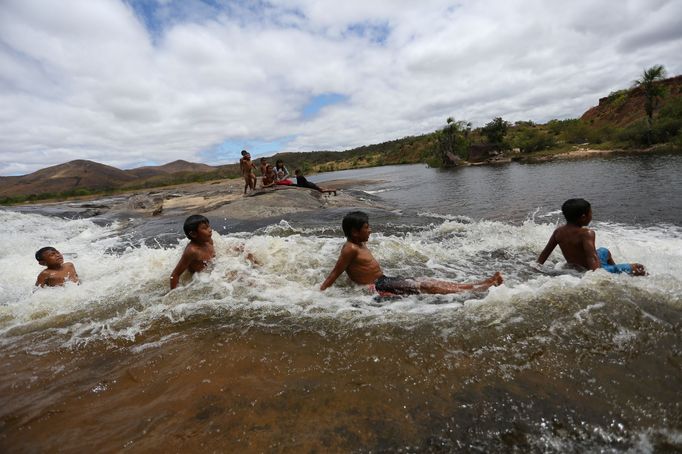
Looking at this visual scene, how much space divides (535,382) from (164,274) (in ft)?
17.7

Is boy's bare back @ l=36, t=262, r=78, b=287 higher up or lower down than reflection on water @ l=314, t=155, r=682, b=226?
higher up

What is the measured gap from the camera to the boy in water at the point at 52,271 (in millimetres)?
5352

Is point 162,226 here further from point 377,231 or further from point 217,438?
point 217,438

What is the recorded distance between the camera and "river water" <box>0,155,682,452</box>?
82.0 inches

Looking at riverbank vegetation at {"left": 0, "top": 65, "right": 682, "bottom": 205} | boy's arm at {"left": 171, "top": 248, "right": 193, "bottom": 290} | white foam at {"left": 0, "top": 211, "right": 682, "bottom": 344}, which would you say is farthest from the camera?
riverbank vegetation at {"left": 0, "top": 65, "right": 682, "bottom": 205}

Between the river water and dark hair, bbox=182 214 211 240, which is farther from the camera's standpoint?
dark hair, bbox=182 214 211 240

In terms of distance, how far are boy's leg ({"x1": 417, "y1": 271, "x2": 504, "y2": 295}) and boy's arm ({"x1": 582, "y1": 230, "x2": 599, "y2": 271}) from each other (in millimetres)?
1105

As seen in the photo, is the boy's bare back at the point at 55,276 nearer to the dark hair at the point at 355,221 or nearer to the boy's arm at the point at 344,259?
the boy's arm at the point at 344,259

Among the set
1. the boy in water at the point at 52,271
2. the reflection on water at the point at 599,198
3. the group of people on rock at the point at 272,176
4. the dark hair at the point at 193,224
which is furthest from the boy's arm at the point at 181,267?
the group of people on rock at the point at 272,176

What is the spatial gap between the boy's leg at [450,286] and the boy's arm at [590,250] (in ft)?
3.63

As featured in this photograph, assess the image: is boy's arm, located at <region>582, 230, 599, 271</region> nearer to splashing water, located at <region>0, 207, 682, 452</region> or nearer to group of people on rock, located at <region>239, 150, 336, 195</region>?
splashing water, located at <region>0, 207, 682, 452</region>

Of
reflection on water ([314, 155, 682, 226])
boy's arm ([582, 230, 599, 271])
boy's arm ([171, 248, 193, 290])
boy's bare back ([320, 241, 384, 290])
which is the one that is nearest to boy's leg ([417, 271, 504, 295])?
boy's bare back ([320, 241, 384, 290])

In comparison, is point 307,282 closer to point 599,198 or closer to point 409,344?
point 409,344

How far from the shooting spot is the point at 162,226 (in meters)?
11.9
